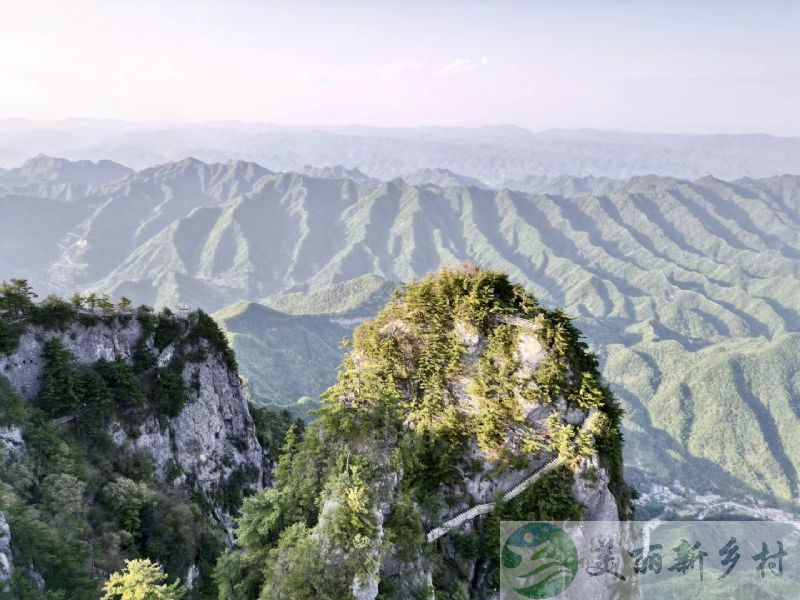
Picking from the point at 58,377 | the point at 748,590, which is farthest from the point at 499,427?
the point at 748,590

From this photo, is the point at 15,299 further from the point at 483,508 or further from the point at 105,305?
the point at 483,508

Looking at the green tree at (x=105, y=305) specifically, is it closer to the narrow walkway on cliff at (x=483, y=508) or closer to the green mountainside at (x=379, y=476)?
the green mountainside at (x=379, y=476)

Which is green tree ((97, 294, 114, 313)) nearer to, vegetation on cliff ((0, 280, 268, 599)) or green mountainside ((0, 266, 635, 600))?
vegetation on cliff ((0, 280, 268, 599))

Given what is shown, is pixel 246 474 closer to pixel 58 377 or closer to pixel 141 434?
pixel 141 434

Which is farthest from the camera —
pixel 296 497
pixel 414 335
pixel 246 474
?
pixel 246 474

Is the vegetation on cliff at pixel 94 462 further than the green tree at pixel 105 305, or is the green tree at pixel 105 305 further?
the green tree at pixel 105 305

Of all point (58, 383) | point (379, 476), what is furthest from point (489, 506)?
point (58, 383)

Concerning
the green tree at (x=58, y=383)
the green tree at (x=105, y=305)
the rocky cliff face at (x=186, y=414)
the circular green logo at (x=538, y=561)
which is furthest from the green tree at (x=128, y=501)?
the circular green logo at (x=538, y=561)
